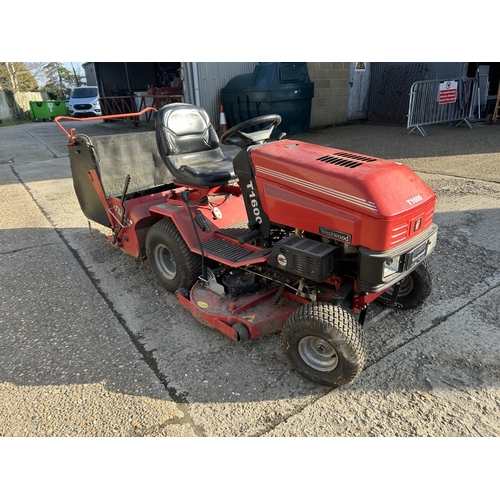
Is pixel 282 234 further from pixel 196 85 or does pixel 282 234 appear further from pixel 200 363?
pixel 196 85

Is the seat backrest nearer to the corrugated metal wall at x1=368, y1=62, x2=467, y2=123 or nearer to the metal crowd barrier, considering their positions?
the metal crowd barrier

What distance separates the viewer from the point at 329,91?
1123 cm

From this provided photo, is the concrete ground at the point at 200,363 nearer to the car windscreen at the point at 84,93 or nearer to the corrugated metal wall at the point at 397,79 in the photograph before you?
the corrugated metal wall at the point at 397,79

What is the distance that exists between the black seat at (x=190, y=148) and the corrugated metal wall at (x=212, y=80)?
6687mm

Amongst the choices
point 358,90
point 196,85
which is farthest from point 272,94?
point 358,90

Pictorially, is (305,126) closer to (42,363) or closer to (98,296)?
(98,296)

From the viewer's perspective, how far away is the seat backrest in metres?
3.26

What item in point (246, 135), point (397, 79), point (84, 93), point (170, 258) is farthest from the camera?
point (84, 93)

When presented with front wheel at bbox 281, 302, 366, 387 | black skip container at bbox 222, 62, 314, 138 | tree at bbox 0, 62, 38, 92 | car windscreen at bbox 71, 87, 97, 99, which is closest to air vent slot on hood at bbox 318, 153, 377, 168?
front wheel at bbox 281, 302, 366, 387

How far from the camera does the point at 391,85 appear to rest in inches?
453

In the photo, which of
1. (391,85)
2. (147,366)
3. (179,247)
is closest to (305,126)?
(391,85)

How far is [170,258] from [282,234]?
107cm

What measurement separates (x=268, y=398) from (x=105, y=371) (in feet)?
3.25

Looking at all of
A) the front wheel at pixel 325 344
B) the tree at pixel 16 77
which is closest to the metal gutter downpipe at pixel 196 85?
the front wheel at pixel 325 344
